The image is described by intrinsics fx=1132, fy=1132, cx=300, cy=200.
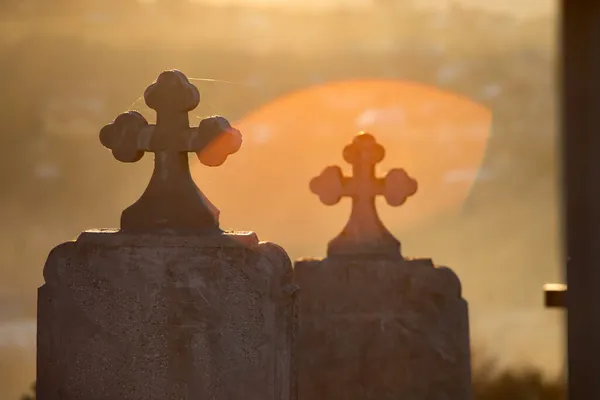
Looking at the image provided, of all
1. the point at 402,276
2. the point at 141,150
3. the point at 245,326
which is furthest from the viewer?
the point at 402,276

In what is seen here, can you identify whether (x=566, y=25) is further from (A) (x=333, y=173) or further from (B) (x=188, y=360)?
(B) (x=188, y=360)

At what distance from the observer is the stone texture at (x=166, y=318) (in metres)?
4.72

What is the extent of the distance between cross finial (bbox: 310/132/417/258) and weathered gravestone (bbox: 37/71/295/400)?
87.7 inches

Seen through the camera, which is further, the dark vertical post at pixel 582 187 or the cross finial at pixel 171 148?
the dark vertical post at pixel 582 187

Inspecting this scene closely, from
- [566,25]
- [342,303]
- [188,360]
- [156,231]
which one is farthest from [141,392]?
[566,25]

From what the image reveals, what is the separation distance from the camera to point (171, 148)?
198 inches

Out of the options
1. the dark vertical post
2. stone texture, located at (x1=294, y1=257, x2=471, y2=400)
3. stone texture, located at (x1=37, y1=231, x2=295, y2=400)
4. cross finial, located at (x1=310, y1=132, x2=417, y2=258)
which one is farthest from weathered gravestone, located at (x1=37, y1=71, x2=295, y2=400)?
the dark vertical post

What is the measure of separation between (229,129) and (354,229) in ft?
7.67

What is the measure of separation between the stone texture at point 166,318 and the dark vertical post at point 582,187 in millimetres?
2670

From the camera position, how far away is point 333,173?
286 inches

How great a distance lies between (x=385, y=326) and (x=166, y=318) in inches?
94.7

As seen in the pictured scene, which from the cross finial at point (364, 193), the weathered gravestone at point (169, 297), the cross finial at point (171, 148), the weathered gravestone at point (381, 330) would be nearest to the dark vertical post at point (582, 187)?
the weathered gravestone at point (381, 330)

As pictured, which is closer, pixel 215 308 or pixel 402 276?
pixel 215 308

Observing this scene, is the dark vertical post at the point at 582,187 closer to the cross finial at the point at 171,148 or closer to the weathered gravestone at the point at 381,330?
the weathered gravestone at the point at 381,330
